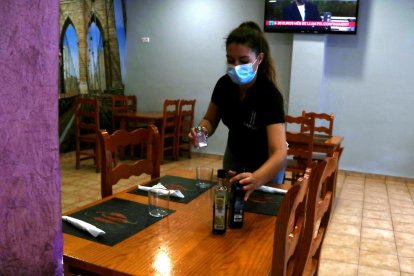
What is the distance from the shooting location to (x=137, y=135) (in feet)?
6.17

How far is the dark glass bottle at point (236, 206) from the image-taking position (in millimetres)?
1256

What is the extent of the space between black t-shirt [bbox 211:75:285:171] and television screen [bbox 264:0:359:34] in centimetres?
349

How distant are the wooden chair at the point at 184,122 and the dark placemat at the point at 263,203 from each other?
12.7 ft

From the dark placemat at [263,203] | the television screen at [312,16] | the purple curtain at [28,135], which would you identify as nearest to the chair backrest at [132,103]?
the television screen at [312,16]

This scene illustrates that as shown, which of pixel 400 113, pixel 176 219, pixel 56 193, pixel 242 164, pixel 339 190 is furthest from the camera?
pixel 400 113

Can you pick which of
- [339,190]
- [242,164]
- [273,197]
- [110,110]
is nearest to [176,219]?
[273,197]

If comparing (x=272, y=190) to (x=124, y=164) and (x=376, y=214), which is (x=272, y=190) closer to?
(x=124, y=164)

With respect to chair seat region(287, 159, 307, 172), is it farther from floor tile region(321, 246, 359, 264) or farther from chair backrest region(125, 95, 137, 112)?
chair backrest region(125, 95, 137, 112)

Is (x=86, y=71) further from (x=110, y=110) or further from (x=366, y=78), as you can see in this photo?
(x=366, y=78)

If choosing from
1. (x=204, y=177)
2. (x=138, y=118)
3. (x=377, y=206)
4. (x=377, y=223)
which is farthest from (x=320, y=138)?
(x=204, y=177)

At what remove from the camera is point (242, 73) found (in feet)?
5.61

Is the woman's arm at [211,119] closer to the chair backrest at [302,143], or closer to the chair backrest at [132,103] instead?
the chair backrest at [302,143]

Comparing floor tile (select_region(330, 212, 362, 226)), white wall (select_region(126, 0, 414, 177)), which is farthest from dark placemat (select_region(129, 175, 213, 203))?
white wall (select_region(126, 0, 414, 177))

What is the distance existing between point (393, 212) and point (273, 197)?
8.76 feet
